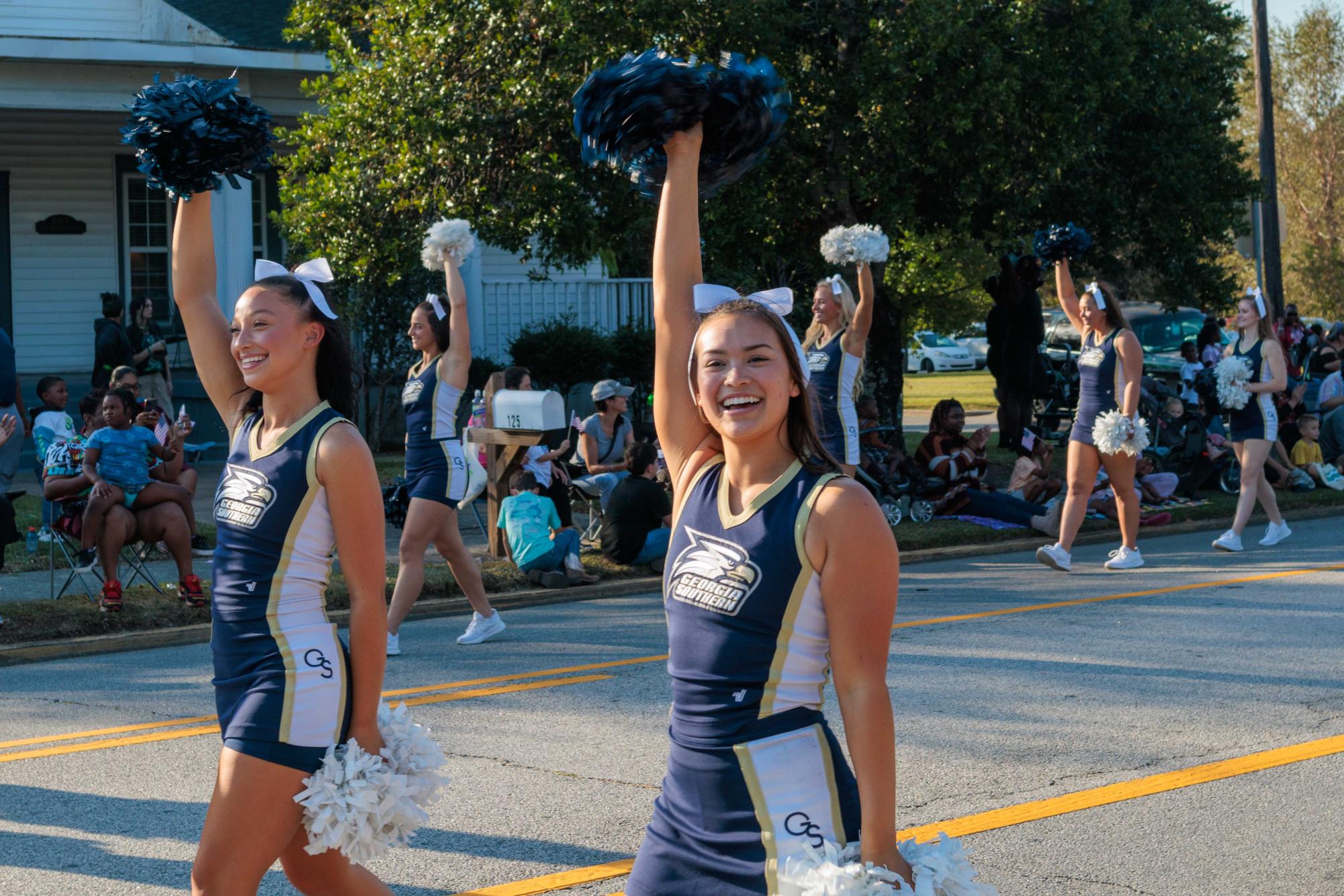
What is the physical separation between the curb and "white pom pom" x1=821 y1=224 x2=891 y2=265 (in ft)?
8.85

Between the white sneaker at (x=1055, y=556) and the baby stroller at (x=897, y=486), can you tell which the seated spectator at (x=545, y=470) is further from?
the white sneaker at (x=1055, y=556)

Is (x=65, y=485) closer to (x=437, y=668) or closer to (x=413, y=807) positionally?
(x=437, y=668)

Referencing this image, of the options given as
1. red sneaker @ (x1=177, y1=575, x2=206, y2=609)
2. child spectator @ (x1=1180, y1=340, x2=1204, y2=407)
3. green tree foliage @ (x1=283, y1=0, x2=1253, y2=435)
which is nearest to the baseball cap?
green tree foliage @ (x1=283, y1=0, x2=1253, y2=435)

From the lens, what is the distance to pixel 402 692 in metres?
7.76

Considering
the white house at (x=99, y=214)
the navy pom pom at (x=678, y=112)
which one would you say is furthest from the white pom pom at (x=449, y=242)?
the white house at (x=99, y=214)

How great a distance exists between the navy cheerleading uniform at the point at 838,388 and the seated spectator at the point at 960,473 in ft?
11.2

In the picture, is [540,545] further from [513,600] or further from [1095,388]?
[1095,388]

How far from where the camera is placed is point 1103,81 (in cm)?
1537

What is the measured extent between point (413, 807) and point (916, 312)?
32090 mm

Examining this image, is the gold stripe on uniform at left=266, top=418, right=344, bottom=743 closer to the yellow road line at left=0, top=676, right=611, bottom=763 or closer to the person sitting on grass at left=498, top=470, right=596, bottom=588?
the yellow road line at left=0, top=676, right=611, bottom=763

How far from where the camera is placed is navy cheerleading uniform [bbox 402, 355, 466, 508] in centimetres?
862

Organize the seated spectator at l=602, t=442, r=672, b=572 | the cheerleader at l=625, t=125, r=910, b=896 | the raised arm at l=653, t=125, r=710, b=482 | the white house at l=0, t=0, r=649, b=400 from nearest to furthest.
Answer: the cheerleader at l=625, t=125, r=910, b=896
the raised arm at l=653, t=125, r=710, b=482
the seated spectator at l=602, t=442, r=672, b=572
the white house at l=0, t=0, r=649, b=400

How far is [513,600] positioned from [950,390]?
34.1 meters

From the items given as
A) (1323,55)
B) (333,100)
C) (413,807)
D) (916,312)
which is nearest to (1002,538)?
(333,100)
